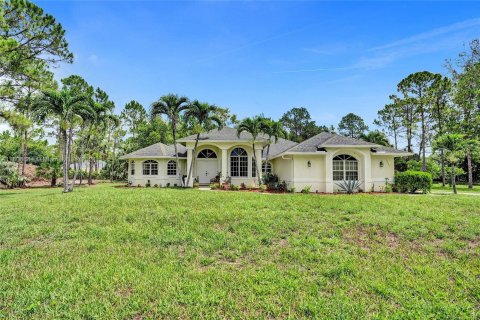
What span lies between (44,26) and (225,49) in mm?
15562

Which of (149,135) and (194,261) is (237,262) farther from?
(149,135)

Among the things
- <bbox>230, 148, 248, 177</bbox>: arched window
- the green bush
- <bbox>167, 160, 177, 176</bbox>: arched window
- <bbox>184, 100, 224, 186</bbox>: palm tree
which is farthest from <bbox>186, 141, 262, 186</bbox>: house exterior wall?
the green bush

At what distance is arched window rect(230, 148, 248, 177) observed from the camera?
2309cm

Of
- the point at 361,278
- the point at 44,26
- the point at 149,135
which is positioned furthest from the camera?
the point at 149,135

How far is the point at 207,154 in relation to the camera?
24.2 meters

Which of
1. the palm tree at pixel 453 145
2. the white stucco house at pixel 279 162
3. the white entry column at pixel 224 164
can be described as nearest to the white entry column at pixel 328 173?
the white stucco house at pixel 279 162

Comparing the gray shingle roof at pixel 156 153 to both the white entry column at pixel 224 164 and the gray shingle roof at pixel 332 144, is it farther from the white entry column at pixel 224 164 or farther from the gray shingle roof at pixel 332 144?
the gray shingle roof at pixel 332 144

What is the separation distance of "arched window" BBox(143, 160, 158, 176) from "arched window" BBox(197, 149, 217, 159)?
4.44 meters

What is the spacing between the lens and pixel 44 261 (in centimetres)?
579

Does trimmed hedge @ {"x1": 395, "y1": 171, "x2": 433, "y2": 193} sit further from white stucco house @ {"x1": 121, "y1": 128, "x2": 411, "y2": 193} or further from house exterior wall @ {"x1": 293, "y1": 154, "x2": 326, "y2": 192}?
house exterior wall @ {"x1": 293, "y1": 154, "x2": 326, "y2": 192}

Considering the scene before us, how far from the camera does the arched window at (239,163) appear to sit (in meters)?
23.1

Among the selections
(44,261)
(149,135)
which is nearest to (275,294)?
(44,261)

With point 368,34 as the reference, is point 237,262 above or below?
below

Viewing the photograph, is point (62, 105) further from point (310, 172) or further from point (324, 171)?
point (324, 171)
